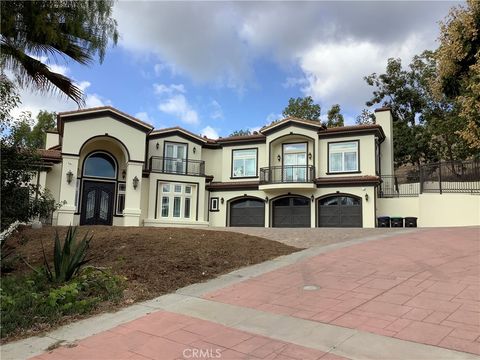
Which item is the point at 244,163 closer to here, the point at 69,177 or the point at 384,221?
the point at 384,221

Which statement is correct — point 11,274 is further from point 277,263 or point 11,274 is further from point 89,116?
point 89,116

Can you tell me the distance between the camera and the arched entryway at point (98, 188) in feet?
79.1

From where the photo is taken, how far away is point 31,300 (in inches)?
257

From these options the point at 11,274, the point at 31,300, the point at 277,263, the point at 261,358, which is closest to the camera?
the point at 261,358

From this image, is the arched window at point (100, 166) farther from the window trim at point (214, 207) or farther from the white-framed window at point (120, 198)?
the window trim at point (214, 207)

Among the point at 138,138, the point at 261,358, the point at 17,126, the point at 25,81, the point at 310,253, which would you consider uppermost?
the point at 138,138

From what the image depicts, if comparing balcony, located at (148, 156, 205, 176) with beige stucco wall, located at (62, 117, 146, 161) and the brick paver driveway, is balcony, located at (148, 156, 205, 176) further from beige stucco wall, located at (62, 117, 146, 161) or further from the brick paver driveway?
the brick paver driveway

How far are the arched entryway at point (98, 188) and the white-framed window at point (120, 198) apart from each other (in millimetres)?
278

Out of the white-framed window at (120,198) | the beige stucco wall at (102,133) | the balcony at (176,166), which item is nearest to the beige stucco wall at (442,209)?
the balcony at (176,166)

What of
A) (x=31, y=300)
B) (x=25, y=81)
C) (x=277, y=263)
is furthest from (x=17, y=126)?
(x=277, y=263)

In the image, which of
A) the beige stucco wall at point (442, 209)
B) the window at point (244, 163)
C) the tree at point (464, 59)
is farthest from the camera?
the window at point (244, 163)

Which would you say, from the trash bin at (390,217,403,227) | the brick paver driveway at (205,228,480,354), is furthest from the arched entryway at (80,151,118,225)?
the brick paver driveway at (205,228,480,354)

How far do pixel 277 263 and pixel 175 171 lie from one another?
18070mm

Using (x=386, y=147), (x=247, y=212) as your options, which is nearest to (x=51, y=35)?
(x=247, y=212)
